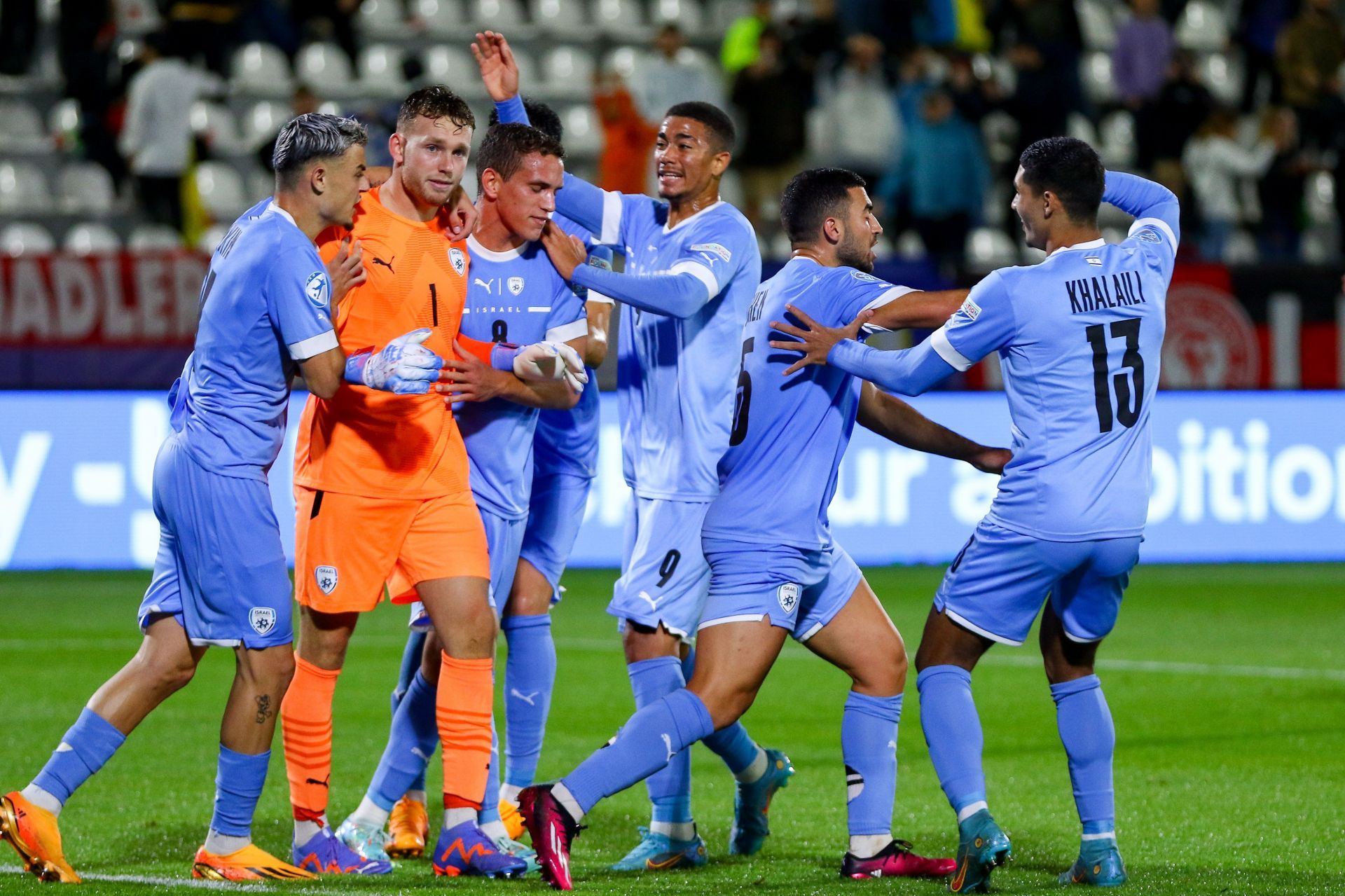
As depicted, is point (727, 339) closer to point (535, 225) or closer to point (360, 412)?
point (535, 225)

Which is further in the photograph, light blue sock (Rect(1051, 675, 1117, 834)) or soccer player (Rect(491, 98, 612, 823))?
soccer player (Rect(491, 98, 612, 823))

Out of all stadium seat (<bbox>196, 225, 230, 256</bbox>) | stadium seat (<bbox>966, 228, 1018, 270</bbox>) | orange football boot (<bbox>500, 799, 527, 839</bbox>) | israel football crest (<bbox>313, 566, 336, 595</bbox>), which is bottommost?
orange football boot (<bbox>500, 799, 527, 839</bbox>)

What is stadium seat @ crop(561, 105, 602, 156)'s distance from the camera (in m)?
17.7

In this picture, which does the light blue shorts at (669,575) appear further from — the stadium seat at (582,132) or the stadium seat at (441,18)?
the stadium seat at (441,18)

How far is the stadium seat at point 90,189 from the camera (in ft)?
53.2

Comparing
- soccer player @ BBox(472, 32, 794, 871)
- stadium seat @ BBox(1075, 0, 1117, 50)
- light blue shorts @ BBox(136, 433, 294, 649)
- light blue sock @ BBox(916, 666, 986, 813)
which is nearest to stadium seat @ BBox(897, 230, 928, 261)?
stadium seat @ BBox(1075, 0, 1117, 50)

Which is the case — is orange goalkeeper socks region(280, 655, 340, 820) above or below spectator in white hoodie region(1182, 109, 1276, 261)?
below

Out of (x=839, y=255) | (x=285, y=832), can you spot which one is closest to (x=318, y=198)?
(x=839, y=255)

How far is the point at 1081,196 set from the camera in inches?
207

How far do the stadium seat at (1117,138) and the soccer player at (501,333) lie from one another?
14.1m

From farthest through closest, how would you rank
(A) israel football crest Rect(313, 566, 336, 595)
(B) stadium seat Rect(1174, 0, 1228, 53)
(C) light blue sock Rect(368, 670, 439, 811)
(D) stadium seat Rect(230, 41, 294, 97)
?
1. (B) stadium seat Rect(1174, 0, 1228, 53)
2. (D) stadium seat Rect(230, 41, 294, 97)
3. (C) light blue sock Rect(368, 670, 439, 811)
4. (A) israel football crest Rect(313, 566, 336, 595)

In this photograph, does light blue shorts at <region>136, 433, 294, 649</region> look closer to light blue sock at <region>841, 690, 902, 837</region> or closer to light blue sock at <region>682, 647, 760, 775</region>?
light blue sock at <region>682, 647, 760, 775</region>

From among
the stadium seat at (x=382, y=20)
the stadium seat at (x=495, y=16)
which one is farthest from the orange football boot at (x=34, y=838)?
the stadium seat at (x=495, y=16)

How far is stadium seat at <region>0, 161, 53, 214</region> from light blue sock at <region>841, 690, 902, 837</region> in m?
12.4
